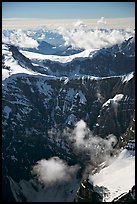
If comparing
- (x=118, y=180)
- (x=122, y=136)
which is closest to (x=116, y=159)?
(x=122, y=136)

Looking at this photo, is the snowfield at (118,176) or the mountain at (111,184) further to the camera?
the snowfield at (118,176)

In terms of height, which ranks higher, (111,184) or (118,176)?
(118,176)

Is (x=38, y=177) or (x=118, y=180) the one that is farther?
(x=38, y=177)

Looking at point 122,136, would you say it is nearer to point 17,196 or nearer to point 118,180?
point 118,180

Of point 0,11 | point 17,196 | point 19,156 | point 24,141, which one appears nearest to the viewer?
point 0,11

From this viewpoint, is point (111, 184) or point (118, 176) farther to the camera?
point (118, 176)

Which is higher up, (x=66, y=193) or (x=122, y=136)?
(x=122, y=136)

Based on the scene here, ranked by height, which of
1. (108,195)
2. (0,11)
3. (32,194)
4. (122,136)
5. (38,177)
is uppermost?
(122,136)

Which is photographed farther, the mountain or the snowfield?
the snowfield
